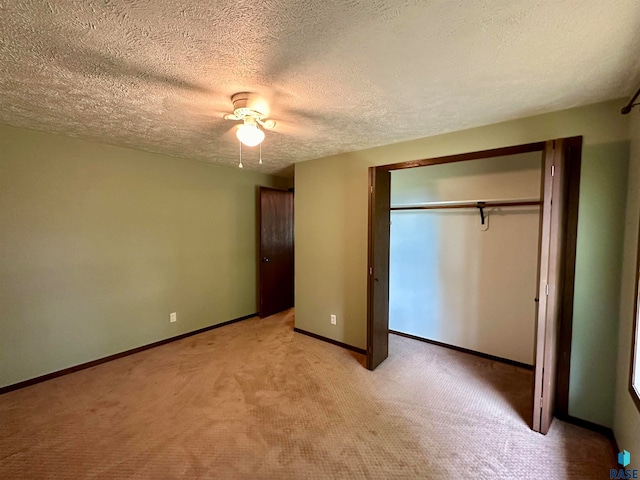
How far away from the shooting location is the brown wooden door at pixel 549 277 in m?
1.79

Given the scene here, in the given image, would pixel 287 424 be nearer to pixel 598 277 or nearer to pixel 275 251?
pixel 598 277

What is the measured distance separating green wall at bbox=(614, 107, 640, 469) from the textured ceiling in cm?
46

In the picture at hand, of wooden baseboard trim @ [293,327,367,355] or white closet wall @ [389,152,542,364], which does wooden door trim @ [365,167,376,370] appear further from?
white closet wall @ [389,152,542,364]

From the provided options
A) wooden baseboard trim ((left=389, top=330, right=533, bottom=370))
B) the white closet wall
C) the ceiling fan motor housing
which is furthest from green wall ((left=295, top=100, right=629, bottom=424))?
the ceiling fan motor housing

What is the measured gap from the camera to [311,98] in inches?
71.8

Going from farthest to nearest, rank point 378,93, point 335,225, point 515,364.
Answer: point 335,225 → point 515,364 → point 378,93

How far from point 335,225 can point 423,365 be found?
5.86 feet

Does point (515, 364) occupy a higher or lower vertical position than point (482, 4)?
lower

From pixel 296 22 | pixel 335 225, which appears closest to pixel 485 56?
pixel 296 22

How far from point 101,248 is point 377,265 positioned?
2.84 meters

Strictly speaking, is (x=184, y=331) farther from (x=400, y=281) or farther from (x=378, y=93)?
(x=378, y=93)

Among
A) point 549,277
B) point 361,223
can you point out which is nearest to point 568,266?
point 549,277

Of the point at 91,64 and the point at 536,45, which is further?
the point at 91,64

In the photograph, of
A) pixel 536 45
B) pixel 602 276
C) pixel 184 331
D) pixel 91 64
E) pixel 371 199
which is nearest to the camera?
pixel 536 45
